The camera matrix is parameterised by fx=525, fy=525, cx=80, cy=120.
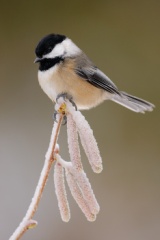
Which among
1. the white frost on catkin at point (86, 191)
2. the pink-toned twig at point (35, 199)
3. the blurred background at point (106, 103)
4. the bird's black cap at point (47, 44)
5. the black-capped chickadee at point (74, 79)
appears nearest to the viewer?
the pink-toned twig at point (35, 199)

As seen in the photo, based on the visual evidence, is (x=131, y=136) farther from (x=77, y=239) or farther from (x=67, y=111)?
(x=67, y=111)

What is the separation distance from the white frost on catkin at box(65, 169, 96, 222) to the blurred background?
1.33 meters

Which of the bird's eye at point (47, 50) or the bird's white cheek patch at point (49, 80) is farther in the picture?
the bird's white cheek patch at point (49, 80)

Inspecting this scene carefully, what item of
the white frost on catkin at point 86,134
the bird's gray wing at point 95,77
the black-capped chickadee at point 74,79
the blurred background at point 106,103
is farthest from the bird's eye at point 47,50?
the blurred background at point 106,103

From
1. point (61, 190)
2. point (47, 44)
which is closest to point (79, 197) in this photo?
point (61, 190)

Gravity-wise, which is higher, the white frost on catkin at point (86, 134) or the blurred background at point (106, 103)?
the blurred background at point (106, 103)

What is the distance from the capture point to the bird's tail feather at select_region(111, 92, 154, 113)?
1201 millimetres

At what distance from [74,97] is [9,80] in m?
0.96

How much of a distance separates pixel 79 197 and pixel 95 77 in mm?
649

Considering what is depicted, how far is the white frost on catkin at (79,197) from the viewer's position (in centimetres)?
60

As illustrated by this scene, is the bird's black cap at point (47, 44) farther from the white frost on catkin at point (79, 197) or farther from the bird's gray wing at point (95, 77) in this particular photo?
the white frost on catkin at point (79, 197)

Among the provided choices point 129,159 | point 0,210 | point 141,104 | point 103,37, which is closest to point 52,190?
point 0,210

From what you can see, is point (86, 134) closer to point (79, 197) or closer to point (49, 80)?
point (79, 197)

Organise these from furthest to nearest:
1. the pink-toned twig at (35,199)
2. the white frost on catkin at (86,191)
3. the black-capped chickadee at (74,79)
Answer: the black-capped chickadee at (74,79) < the white frost on catkin at (86,191) < the pink-toned twig at (35,199)
